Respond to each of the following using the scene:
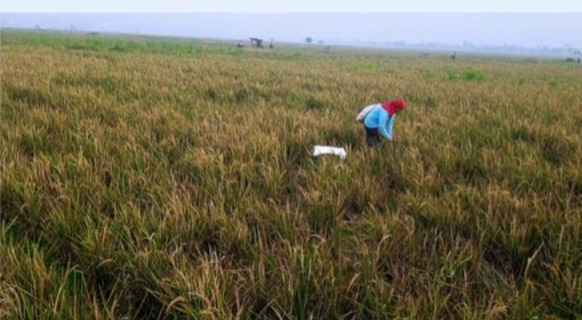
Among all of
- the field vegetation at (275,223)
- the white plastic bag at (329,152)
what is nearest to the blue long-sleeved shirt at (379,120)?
the field vegetation at (275,223)

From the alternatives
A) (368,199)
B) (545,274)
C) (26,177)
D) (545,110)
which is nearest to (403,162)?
(368,199)

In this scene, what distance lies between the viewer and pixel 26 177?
96.0 inches

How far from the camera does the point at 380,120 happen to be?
3846 mm

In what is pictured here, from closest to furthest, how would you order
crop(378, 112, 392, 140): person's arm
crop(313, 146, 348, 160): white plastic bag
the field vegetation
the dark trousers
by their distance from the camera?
1. the field vegetation
2. crop(313, 146, 348, 160): white plastic bag
3. crop(378, 112, 392, 140): person's arm
4. the dark trousers

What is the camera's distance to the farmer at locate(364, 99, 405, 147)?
384cm

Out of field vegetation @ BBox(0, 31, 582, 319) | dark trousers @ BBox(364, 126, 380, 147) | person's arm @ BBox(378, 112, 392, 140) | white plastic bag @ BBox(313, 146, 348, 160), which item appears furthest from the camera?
dark trousers @ BBox(364, 126, 380, 147)

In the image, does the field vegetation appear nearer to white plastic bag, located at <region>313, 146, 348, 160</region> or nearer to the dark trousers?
white plastic bag, located at <region>313, 146, 348, 160</region>

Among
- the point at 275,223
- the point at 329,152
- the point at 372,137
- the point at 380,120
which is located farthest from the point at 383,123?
the point at 275,223

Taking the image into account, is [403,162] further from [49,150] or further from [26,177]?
[49,150]

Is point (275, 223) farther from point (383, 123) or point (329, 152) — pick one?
point (383, 123)

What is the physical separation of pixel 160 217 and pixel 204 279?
2.46 ft

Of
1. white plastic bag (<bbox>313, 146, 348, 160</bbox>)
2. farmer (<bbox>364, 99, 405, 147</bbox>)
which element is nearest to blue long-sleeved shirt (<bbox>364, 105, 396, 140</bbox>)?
farmer (<bbox>364, 99, 405, 147</bbox>)

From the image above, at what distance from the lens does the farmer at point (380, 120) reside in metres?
3.84

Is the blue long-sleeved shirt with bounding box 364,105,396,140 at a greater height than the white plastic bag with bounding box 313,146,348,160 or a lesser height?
greater
